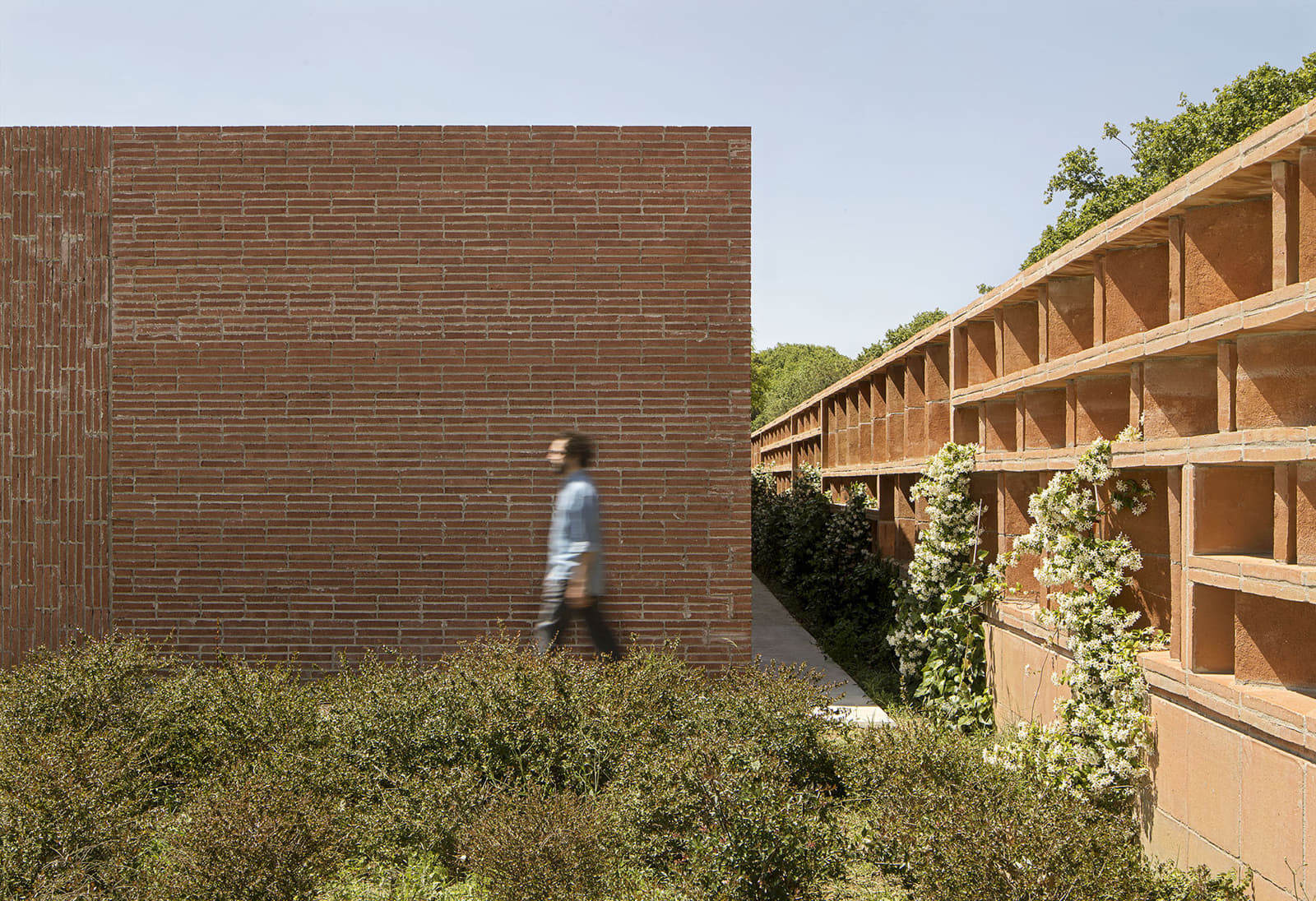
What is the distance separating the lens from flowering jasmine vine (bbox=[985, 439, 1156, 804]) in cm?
483

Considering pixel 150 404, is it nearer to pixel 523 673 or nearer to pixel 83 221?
pixel 83 221

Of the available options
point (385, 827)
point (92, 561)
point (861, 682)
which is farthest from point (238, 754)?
point (861, 682)

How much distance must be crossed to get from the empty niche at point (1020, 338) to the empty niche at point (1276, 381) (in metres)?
2.60

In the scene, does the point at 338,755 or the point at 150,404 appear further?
the point at 150,404

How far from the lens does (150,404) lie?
7.70 metres

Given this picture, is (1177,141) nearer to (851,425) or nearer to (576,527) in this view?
(851,425)

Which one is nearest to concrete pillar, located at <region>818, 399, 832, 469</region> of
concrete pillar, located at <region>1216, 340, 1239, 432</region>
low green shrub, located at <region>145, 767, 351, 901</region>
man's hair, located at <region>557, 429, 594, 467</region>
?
man's hair, located at <region>557, 429, 594, 467</region>

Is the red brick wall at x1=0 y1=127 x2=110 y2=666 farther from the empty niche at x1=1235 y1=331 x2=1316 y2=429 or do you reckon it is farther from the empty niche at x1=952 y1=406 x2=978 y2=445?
the empty niche at x1=1235 y1=331 x2=1316 y2=429

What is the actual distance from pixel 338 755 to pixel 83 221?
4.86 m

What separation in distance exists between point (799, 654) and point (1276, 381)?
5.93 m

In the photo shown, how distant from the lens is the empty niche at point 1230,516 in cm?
436

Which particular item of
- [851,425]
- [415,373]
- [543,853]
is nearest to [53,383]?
[415,373]

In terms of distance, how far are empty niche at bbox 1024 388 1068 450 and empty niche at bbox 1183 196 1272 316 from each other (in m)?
1.68

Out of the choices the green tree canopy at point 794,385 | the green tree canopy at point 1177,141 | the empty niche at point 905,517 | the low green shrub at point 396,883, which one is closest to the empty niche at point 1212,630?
the low green shrub at point 396,883
